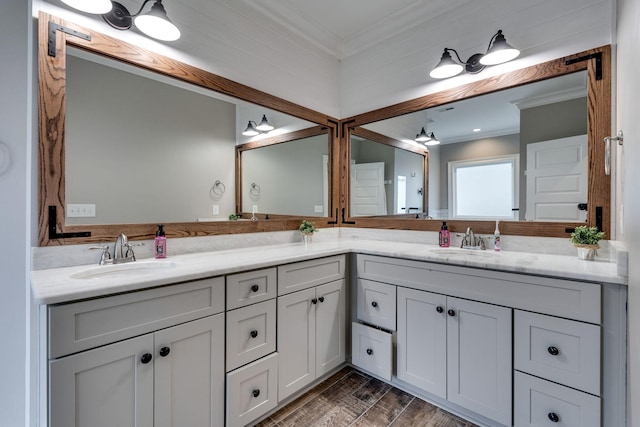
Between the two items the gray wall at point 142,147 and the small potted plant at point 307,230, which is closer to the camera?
the gray wall at point 142,147

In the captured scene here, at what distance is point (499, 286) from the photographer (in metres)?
1.47

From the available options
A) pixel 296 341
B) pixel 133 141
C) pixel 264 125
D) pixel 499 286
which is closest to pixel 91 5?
pixel 133 141

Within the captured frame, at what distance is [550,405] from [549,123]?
5.07 feet

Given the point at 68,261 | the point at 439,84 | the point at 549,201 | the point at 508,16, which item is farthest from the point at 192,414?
the point at 508,16

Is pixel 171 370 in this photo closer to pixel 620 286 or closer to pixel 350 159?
pixel 620 286

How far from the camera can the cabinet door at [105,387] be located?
962 mm

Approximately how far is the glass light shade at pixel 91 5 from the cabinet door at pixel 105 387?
1444mm

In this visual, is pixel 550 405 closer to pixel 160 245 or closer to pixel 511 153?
pixel 511 153

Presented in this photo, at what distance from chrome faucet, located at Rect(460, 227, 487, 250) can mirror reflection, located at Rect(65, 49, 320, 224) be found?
1.50 metres

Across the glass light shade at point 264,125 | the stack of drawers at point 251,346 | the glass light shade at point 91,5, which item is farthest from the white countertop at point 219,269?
the glass light shade at point 91,5

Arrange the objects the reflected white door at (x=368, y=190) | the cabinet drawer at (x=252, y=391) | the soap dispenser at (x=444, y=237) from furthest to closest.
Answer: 1. the reflected white door at (x=368, y=190)
2. the soap dispenser at (x=444, y=237)
3. the cabinet drawer at (x=252, y=391)

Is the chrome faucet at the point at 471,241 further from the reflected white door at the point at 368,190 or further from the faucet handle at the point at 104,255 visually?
the faucet handle at the point at 104,255

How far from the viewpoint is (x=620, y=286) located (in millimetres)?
1187

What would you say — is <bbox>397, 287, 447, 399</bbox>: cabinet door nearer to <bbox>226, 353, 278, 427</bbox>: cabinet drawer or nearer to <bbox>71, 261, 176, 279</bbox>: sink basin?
<bbox>226, 353, 278, 427</bbox>: cabinet drawer
